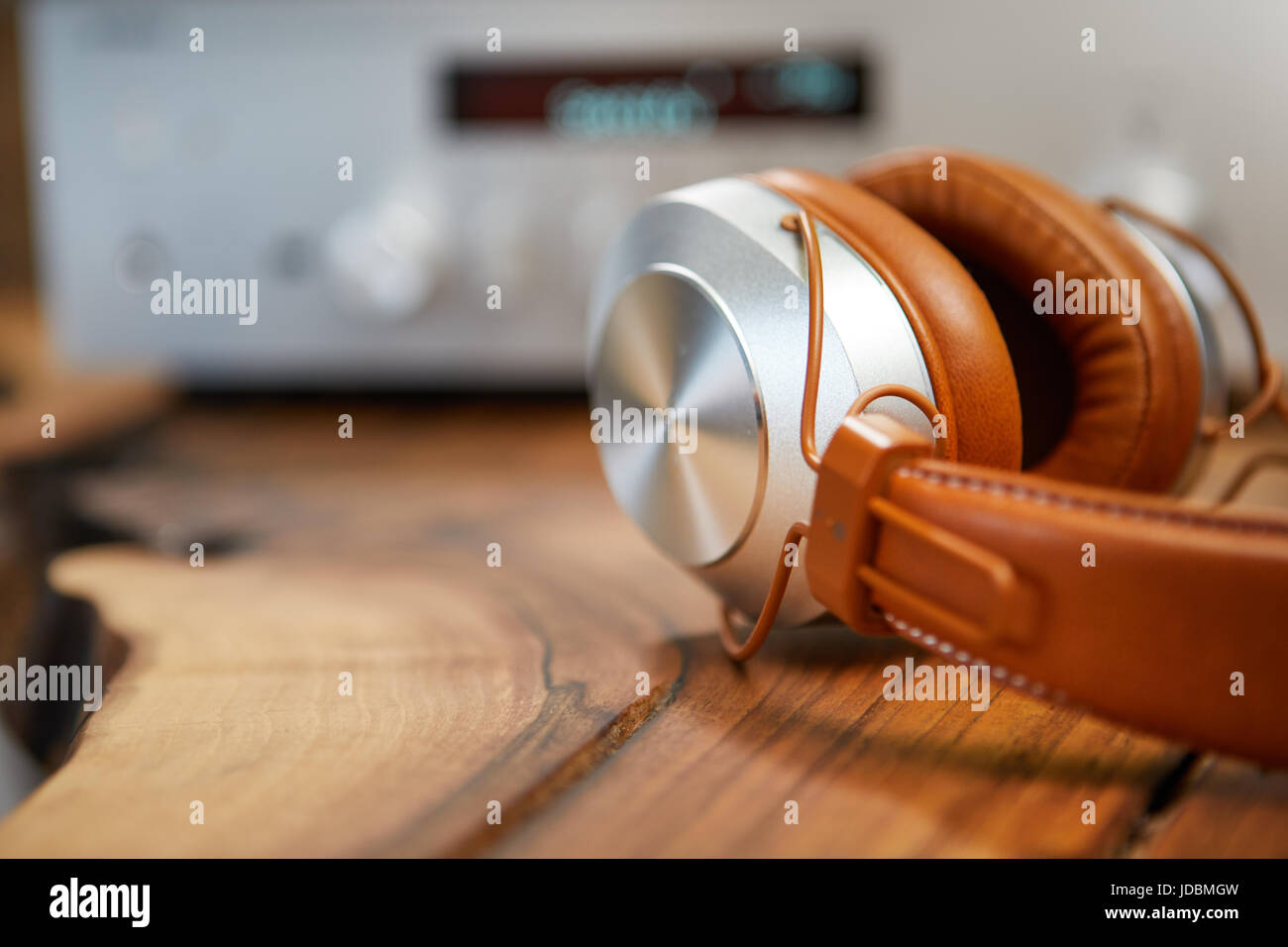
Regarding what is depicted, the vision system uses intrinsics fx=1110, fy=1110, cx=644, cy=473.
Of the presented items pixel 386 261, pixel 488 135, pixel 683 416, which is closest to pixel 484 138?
pixel 488 135

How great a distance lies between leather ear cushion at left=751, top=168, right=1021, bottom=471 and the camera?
0.31 metres

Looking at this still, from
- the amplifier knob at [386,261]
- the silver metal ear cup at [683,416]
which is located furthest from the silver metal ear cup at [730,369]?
the amplifier knob at [386,261]

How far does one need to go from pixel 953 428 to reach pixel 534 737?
0.14 m

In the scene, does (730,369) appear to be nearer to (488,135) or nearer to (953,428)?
(953,428)

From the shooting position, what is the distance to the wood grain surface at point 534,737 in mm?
244

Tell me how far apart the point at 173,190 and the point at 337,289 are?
151 mm

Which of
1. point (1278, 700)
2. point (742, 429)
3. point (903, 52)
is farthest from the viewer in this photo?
point (903, 52)

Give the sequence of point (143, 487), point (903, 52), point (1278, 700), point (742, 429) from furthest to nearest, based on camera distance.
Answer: point (903, 52), point (143, 487), point (742, 429), point (1278, 700)

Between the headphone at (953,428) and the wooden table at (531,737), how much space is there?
0.09ft

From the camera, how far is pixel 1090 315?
368 mm

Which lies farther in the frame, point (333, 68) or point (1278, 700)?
point (333, 68)

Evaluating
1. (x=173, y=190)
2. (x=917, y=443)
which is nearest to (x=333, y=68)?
(x=173, y=190)

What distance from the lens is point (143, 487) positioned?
65cm
